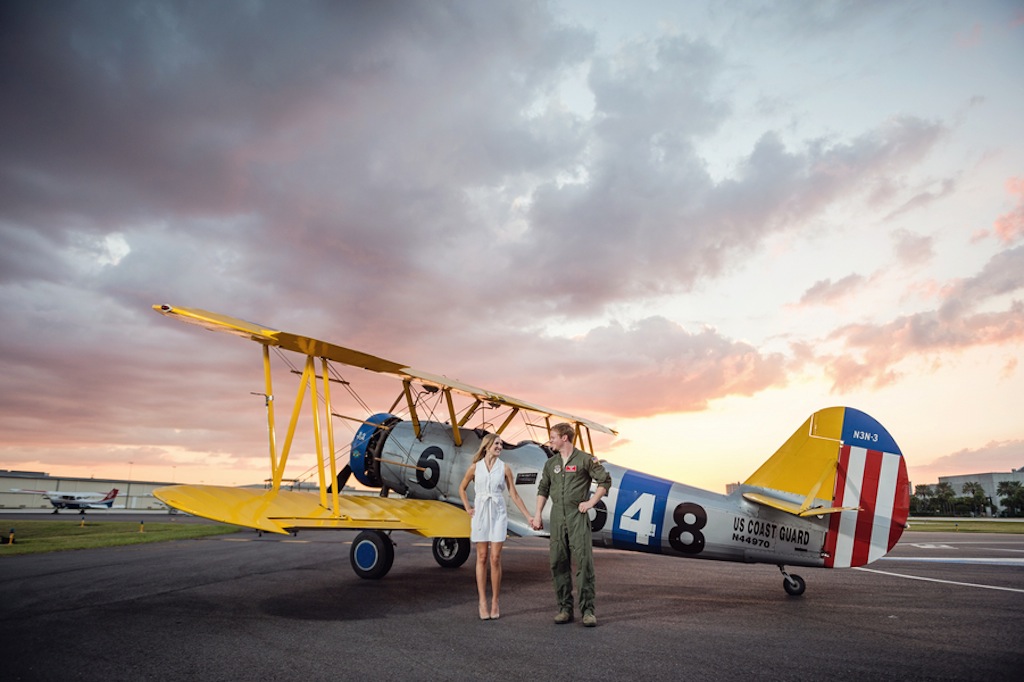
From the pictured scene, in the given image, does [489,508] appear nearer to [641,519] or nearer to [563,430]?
[563,430]

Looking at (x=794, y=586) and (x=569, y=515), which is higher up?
(x=569, y=515)

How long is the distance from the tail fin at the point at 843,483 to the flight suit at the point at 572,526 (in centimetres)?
272

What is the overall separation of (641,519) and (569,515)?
2152 mm

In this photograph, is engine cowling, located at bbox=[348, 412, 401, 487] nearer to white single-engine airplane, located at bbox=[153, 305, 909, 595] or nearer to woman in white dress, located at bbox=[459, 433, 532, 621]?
white single-engine airplane, located at bbox=[153, 305, 909, 595]

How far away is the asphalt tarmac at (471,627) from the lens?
14.1 ft

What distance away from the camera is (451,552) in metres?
10.9

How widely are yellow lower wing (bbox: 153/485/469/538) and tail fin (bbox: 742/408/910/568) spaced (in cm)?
434

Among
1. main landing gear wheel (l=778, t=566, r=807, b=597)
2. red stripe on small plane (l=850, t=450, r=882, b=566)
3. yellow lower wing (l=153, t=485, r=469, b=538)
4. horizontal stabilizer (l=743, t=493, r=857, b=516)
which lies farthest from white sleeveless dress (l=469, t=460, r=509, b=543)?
red stripe on small plane (l=850, t=450, r=882, b=566)

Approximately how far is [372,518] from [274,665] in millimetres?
3044

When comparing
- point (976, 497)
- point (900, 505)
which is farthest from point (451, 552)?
point (976, 497)

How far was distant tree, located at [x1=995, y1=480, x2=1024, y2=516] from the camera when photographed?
3301 inches

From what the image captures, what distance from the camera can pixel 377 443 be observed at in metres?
10.8

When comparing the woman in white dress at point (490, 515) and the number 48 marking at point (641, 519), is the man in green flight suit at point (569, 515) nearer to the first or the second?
the woman in white dress at point (490, 515)

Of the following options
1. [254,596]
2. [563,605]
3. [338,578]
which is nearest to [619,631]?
[563,605]
